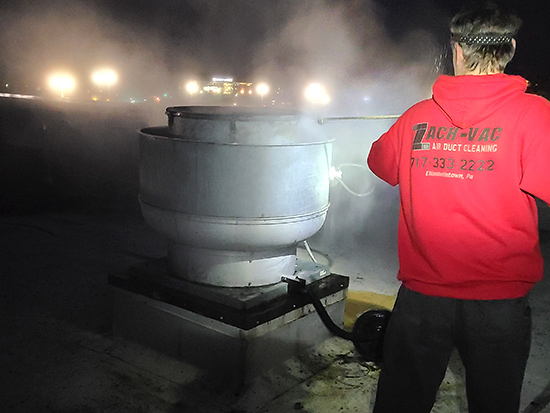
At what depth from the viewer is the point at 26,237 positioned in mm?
5883

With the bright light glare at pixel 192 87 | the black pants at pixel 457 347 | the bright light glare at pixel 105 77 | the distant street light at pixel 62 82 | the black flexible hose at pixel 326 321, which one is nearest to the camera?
the black pants at pixel 457 347

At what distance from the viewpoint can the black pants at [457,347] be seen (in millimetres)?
1812

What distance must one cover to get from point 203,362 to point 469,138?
225 cm

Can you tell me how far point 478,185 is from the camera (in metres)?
1.76

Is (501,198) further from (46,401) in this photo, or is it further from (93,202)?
(93,202)

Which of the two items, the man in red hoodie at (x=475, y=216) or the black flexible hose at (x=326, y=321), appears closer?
the man in red hoodie at (x=475, y=216)

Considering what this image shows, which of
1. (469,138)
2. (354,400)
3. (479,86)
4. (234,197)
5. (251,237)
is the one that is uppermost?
Result: (479,86)

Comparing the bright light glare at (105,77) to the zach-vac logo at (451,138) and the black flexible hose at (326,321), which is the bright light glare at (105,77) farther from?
the zach-vac logo at (451,138)

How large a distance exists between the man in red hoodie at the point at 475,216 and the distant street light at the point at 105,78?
14.8 meters

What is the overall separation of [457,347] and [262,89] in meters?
5.30

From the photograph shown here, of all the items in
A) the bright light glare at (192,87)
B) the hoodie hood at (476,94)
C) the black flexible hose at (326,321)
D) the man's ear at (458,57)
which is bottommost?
the black flexible hose at (326,321)

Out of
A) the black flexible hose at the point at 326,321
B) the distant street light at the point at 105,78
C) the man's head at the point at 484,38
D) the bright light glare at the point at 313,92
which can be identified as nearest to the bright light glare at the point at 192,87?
the bright light glare at the point at 313,92

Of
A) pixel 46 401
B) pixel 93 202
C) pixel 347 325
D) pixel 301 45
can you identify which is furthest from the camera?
pixel 93 202

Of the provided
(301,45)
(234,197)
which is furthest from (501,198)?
(301,45)
